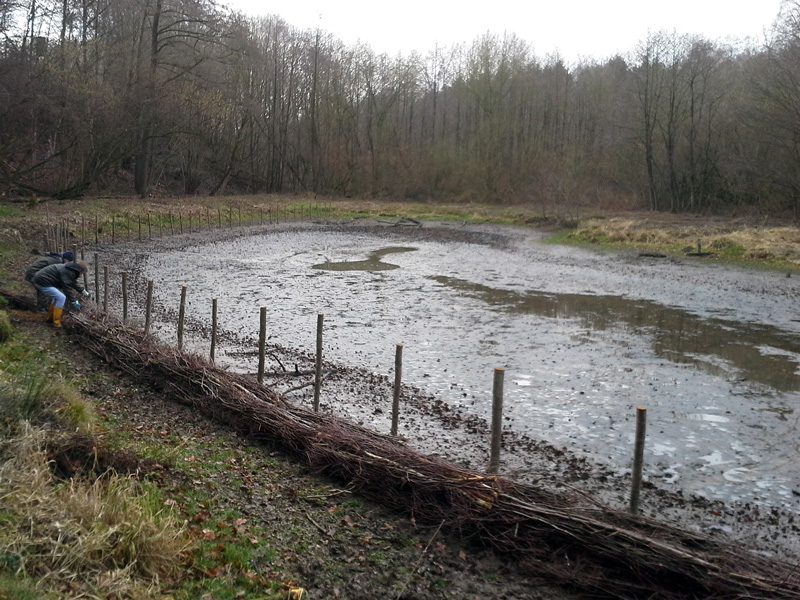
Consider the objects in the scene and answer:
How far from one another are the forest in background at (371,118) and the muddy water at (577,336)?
13566 mm

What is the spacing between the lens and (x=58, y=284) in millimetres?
14688

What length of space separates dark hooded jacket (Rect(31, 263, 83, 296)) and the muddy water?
3597mm

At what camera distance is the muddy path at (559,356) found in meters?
8.99

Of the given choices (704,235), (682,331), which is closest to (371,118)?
(704,235)

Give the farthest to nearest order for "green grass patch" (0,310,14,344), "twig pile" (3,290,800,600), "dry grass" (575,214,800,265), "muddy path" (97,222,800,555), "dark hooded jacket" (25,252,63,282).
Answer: "dry grass" (575,214,800,265)
"dark hooded jacket" (25,252,63,282)
"green grass patch" (0,310,14,344)
"muddy path" (97,222,800,555)
"twig pile" (3,290,800,600)

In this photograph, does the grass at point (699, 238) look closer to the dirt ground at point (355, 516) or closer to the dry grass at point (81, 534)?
the dirt ground at point (355, 516)

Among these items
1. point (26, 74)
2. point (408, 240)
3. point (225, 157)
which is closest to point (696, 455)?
point (408, 240)

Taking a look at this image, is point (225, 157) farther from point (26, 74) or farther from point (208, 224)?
point (26, 74)

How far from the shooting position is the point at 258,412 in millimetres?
9250

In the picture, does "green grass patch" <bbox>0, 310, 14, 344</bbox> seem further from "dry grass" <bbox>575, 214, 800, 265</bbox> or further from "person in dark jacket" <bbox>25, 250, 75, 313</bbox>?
"dry grass" <bbox>575, 214, 800, 265</bbox>

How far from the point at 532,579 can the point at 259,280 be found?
20.1m

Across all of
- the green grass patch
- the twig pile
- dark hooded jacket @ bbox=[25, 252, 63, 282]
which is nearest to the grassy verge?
the twig pile

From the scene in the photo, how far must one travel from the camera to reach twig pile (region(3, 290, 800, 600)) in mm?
5938

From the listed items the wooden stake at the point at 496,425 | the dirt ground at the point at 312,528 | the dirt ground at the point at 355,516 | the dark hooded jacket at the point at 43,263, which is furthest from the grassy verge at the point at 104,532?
the dark hooded jacket at the point at 43,263
